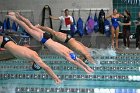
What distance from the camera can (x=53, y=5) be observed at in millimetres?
13883

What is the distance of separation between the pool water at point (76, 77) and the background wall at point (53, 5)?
13.2 feet

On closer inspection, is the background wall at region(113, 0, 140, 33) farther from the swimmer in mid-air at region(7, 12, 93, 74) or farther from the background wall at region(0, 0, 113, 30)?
the swimmer in mid-air at region(7, 12, 93, 74)

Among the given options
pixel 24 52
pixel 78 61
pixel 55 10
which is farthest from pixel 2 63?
pixel 55 10

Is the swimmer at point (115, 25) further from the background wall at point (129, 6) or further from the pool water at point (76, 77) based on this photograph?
the pool water at point (76, 77)

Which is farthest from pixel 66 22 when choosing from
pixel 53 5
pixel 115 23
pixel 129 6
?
pixel 129 6

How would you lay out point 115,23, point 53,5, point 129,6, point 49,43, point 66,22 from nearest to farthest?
point 49,43 < point 115,23 < point 66,22 < point 129,6 < point 53,5

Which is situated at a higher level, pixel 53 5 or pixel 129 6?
pixel 53 5

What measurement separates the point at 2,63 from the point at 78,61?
3.47 meters

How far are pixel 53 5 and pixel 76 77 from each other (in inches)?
266

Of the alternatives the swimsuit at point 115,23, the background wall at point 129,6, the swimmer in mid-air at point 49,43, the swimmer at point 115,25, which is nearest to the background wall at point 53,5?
the background wall at point 129,6

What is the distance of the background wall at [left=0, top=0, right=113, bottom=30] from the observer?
45.0ft

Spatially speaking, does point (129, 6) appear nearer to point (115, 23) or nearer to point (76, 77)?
point (115, 23)

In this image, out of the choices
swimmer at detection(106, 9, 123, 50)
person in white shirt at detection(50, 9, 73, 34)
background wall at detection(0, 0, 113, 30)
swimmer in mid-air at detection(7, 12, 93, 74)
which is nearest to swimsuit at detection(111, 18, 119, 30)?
swimmer at detection(106, 9, 123, 50)

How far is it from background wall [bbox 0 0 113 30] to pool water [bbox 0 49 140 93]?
4.01 meters
